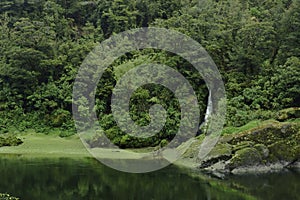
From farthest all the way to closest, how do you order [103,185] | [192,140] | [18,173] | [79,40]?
1. [79,40]
2. [192,140]
3. [18,173]
4. [103,185]

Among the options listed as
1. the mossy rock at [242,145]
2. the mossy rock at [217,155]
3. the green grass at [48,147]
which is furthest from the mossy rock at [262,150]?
the green grass at [48,147]

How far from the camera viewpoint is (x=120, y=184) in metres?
22.6

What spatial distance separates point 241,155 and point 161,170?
209 inches

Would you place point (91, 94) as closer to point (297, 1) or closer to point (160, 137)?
point (160, 137)

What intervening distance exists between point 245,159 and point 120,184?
361 inches

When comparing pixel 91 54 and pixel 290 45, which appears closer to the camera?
pixel 290 45

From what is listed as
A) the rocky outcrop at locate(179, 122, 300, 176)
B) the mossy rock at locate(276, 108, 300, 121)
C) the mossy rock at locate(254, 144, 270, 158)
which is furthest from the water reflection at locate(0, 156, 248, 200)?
the mossy rock at locate(276, 108, 300, 121)

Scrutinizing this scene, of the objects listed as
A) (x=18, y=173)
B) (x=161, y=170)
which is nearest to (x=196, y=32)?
(x=161, y=170)

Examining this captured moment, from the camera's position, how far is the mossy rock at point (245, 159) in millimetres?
27516

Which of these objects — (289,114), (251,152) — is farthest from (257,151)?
(289,114)

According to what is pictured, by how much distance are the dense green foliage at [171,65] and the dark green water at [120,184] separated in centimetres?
938

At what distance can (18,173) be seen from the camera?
24875 mm

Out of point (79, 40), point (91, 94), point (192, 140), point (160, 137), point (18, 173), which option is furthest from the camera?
point (79, 40)

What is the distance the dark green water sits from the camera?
799 inches
